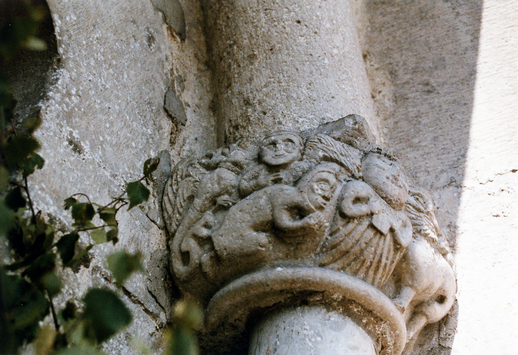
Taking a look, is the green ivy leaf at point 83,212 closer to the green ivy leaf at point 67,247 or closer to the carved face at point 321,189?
the green ivy leaf at point 67,247

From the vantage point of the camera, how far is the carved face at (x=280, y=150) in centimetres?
141

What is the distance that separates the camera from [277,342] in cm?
130

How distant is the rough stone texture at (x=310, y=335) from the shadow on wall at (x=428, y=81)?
55 centimetres

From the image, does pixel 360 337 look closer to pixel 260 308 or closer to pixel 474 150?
pixel 260 308

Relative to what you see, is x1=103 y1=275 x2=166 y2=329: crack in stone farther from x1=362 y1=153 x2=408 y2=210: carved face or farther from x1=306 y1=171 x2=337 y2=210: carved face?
x1=362 y1=153 x2=408 y2=210: carved face

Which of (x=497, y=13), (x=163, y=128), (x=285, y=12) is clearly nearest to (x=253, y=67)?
(x=285, y=12)

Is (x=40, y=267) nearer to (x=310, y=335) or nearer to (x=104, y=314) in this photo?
(x=104, y=314)

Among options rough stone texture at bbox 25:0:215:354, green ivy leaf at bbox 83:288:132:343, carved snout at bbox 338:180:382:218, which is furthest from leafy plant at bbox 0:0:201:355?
carved snout at bbox 338:180:382:218

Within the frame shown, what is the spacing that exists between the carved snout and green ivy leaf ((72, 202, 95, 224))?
57cm

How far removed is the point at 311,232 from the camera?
1311 millimetres

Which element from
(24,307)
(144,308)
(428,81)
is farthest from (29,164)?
(428,81)

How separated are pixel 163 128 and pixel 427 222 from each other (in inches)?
29.6

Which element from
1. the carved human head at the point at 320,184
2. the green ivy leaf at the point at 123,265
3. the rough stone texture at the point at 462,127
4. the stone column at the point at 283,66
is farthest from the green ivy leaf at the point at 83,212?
the rough stone texture at the point at 462,127

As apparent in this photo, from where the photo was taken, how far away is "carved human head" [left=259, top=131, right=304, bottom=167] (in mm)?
1410
